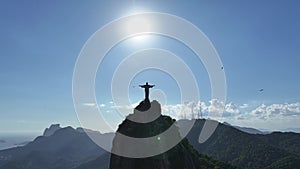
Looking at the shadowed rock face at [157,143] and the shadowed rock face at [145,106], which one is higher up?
the shadowed rock face at [145,106]

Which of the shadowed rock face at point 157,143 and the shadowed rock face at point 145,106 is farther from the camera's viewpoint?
the shadowed rock face at point 145,106

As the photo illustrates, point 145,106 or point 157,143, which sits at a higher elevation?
point 145,106

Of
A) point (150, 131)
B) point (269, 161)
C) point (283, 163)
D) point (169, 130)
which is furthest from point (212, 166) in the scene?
point (269, 161)

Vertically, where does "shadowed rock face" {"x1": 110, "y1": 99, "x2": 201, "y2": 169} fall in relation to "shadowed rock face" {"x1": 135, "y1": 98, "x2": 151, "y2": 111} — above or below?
below

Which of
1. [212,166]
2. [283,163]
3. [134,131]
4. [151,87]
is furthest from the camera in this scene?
[283,163]

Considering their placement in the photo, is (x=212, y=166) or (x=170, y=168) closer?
(x=170, y=168)

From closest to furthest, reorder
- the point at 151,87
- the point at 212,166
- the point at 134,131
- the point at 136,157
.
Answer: the point at 136,157, the point at 134,131, the point at 151,87, the point at 212,166

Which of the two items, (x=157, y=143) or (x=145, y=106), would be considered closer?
(x=157, y=143)

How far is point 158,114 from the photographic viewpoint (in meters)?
66.2

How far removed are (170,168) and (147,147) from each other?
6232mm

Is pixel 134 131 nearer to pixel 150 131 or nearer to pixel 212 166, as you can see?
pixel 150 131

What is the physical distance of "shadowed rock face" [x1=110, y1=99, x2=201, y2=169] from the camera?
5500 centimetres

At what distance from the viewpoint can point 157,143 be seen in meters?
58.4

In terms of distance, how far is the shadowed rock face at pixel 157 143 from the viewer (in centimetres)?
5500
